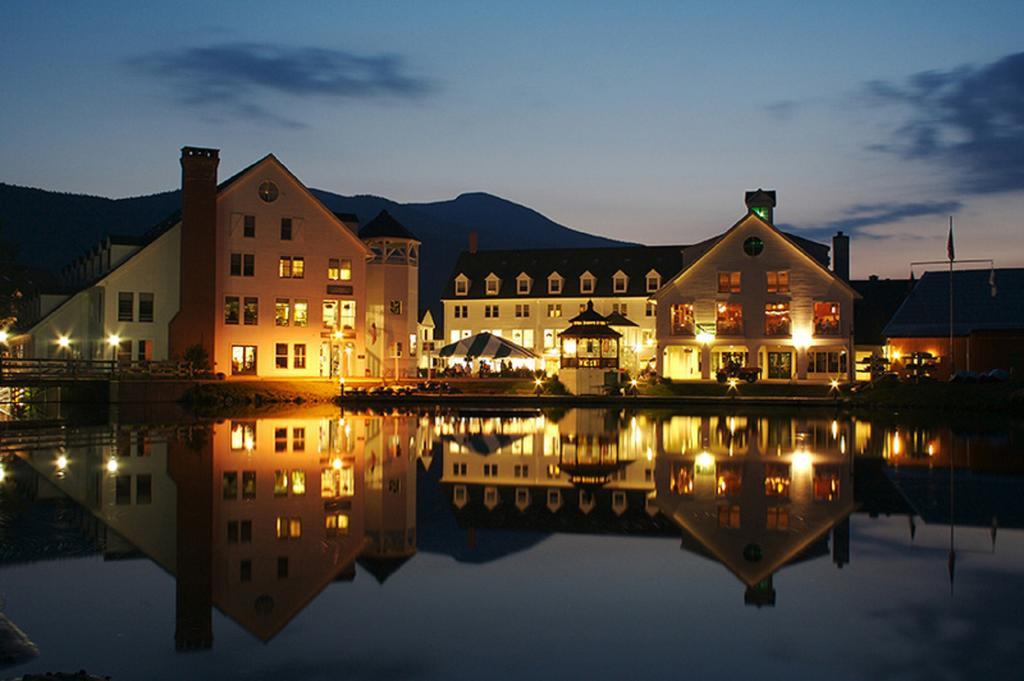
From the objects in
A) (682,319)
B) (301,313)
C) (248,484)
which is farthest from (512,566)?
(682,319)

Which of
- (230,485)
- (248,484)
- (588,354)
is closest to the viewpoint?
(230,485)

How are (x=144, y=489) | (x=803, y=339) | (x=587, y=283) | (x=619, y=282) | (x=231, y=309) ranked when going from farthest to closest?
(x=587, y=283) < (x=619, y=282) < (x=803, y=339) < (x=231, y=309) < (x=144, y=489)

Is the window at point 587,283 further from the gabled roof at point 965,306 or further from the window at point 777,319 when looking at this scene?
the gabled roof at point 965,306

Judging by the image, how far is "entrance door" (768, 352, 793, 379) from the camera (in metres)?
61.5

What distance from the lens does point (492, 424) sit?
36.8 metres

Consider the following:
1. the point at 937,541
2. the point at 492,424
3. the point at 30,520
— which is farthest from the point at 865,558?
the point at 492,424

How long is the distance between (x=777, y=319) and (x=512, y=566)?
169 ft

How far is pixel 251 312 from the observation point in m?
58.7

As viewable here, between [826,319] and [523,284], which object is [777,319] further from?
[523,284]

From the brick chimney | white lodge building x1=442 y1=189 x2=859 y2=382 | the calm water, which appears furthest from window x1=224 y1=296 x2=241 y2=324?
the calm water

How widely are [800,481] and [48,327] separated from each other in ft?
181

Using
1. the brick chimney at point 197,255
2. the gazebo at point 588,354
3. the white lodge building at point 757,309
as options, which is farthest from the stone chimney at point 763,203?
the brick chimney at point 197,255

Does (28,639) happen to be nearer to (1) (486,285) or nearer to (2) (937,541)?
(2) (937,541)

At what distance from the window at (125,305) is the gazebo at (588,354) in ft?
78.9
